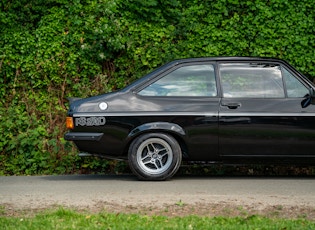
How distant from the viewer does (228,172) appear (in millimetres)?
12914

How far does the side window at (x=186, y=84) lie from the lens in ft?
36.4

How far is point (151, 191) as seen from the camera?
31.8ft

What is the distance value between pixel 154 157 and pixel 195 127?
2.32ft

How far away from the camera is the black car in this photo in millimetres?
10867

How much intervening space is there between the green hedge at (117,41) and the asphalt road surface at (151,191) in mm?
3557

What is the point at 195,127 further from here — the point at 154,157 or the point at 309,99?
the point at 309,99

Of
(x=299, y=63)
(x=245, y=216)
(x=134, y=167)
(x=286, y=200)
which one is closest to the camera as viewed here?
(x=245, y=216)

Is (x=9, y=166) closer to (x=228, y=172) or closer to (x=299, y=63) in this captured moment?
(x=228, y=172)

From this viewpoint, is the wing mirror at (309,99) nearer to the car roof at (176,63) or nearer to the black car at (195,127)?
the black car at (195,127)

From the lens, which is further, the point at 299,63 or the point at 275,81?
the point at 299,63

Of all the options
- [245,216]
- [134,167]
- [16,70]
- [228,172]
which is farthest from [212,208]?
[16,70]

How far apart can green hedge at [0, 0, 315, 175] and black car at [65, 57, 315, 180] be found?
136 inches

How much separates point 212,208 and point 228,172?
4.62 meters

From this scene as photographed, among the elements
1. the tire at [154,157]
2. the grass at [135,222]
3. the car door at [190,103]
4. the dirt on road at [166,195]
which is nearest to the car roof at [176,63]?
the car door at [190,103]
